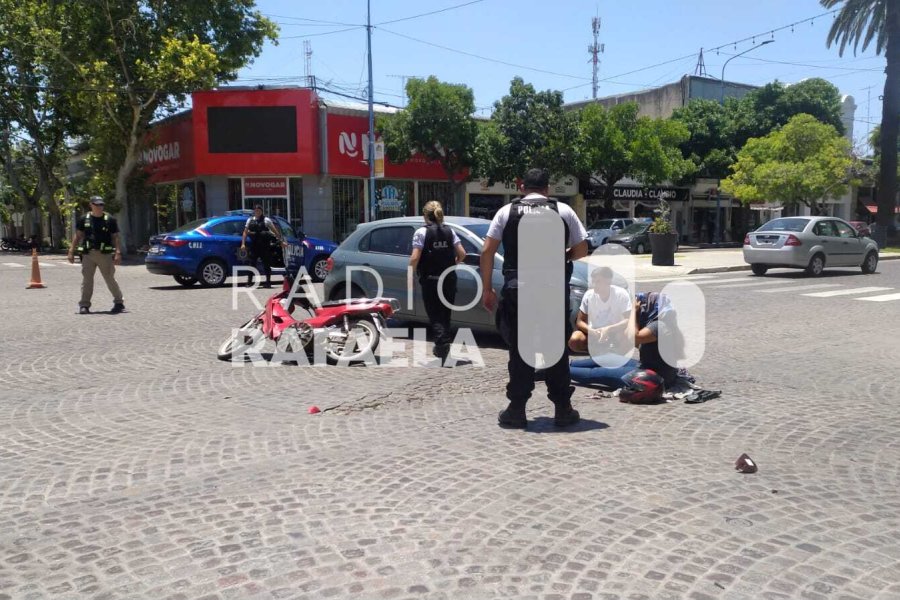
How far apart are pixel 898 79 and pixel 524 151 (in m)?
15.1

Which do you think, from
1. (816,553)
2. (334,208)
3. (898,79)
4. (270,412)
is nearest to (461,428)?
(270,412)

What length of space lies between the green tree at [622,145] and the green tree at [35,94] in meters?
21.2

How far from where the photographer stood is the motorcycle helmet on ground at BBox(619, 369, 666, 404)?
19.9 ft

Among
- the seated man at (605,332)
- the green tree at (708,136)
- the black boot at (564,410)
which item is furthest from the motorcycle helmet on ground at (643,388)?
the green tree at (708,136)

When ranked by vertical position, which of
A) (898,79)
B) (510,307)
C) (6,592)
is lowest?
(6,592)

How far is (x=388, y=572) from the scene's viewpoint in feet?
10.5

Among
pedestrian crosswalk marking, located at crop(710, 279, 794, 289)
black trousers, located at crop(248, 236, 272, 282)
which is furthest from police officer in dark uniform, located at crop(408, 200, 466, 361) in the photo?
pedestrian crosswalk marking, located at crop(710, 279, 794, 289)

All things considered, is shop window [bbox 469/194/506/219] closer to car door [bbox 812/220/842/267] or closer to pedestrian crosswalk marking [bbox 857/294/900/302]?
car door [bbox 812/220/842/267]

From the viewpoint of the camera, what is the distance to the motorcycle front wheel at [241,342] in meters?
8.11

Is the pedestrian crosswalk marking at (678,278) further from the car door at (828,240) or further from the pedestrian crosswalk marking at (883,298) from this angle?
the pedestrian crosswalk marking at (883,298)

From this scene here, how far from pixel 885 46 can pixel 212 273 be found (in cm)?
3032

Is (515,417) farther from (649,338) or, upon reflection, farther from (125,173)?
(125,173)

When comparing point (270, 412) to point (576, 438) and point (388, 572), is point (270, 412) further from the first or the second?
point (388, 572)

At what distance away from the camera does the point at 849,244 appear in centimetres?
1888
